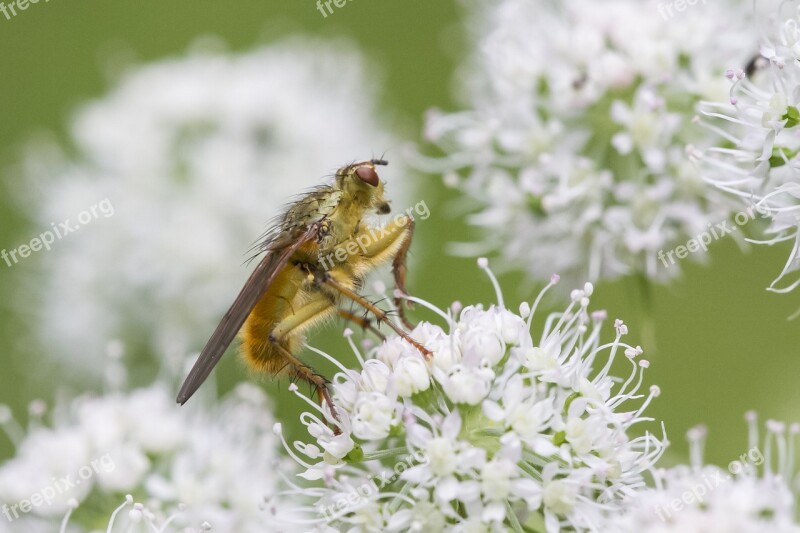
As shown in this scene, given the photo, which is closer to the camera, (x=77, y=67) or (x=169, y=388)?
(x=169, y=388)

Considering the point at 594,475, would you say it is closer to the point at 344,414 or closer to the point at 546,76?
the point at 344,414

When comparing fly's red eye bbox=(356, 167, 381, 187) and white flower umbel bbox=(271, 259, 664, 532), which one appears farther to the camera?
fly's red eye bbox=(356, 167, 381, 187)

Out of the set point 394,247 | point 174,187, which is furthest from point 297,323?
point 174,187

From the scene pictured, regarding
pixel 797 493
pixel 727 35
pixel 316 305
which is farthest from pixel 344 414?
pixel 727 35

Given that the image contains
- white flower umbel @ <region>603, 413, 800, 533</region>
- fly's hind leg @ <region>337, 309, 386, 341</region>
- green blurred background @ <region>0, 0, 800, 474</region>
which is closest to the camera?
white flower umbel @ <region>603, 413, 800, 533</region>

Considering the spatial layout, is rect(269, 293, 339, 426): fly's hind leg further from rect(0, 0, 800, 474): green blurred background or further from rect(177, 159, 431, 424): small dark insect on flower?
rect(0, 0, 800, 474): green blurred background
